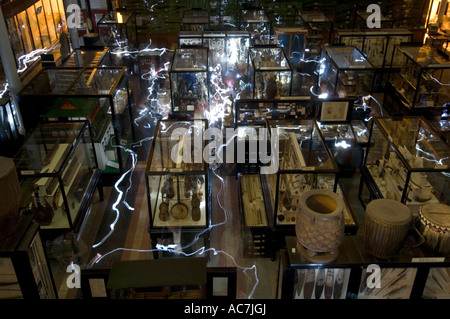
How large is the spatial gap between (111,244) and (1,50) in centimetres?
418

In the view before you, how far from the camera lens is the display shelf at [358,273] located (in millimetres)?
3164

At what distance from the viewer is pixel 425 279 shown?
3283mm

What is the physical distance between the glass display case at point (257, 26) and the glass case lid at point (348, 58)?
85.6 inches

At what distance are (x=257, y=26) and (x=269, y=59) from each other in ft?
11.7

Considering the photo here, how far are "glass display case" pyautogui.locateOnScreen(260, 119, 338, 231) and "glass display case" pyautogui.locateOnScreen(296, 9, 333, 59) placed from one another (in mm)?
5663

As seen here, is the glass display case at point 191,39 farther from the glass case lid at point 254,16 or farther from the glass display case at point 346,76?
the glass display case at point 346,76

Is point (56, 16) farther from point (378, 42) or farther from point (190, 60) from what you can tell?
point (378, 42)

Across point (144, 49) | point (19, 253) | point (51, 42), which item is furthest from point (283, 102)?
point (51, 42)

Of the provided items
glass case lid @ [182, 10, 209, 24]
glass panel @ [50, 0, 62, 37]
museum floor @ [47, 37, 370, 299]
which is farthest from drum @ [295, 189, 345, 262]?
glass panel @ [50, 0, 62, 37]

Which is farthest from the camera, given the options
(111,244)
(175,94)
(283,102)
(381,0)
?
(381,0)

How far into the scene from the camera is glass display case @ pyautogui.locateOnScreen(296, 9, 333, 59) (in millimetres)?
11703

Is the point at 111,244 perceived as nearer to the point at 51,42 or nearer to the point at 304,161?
the point at 304,161

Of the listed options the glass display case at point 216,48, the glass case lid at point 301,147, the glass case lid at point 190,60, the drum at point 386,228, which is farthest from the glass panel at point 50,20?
the drum at point 386,228

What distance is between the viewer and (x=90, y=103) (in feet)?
23.4
